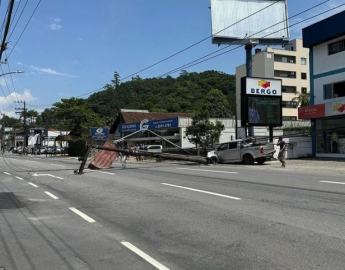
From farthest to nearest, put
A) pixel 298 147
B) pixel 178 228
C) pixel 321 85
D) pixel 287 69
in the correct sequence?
1. pixel 287 69
2. pixel 298 147
3. pixel 321 85
4. pixel 178 228

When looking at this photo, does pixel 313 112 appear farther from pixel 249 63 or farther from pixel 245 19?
pixel 245 19

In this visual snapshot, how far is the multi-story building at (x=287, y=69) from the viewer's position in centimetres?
6650

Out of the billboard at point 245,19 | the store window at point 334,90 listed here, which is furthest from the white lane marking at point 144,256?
the billboard at point 245,19

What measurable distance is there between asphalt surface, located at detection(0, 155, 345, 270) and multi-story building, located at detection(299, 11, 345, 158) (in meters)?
17.6

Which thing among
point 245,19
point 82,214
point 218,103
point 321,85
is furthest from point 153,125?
point 82,214

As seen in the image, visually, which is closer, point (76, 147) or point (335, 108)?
point (335, 108)

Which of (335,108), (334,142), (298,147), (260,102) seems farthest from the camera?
(298,147)

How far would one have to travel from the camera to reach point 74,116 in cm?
6222

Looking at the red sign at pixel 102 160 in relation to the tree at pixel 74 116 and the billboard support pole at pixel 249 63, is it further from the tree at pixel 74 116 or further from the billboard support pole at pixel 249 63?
the tree at pixel 74 116

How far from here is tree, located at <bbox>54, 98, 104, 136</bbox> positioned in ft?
204

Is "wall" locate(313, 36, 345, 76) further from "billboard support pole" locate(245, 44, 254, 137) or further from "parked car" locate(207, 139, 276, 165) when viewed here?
"parked car" locate(207, 139, 276, 165)

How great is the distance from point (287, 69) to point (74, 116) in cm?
3949

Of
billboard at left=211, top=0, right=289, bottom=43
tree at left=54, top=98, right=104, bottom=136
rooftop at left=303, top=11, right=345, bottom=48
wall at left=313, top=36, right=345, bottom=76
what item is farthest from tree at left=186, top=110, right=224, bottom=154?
tree at left=54, top=98, right=104, bottom=136

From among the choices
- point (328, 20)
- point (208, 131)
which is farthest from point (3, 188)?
point (328, 20)
